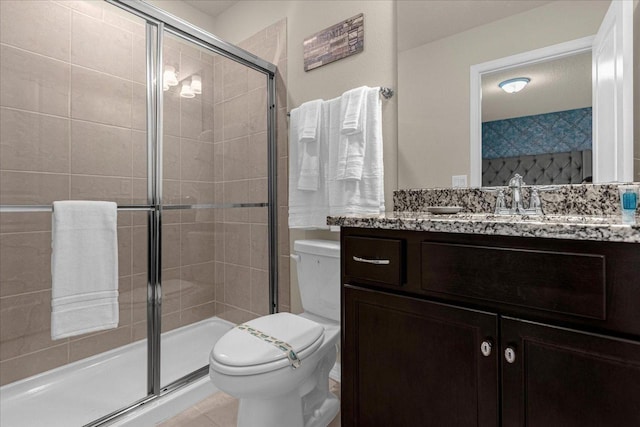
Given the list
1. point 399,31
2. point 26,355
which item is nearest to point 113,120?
point 26,355

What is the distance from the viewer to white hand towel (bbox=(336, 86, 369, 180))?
1.61m

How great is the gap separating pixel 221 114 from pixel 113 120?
653 millimetres

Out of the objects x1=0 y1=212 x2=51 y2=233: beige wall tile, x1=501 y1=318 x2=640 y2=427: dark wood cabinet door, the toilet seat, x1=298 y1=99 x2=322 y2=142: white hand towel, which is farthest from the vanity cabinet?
x1=0 y1=212 x2=51 y2=233: beige wall tile

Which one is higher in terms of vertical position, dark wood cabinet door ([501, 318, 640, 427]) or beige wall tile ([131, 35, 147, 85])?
beige wall tile ([131, 35, 147, 85])

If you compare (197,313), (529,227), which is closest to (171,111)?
(197,313)

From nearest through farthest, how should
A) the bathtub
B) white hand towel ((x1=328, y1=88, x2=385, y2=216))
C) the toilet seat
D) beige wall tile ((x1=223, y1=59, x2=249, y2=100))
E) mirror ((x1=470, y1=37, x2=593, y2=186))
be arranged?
the toilet seat
mirror ((x1=470, y1=37, x2=593, y2=186))
the bathtub
white hand towel ((x1=328, y1=88, x2=385, y2=216))
beige wall tile ((x1=223, y1=59, x2=249, y2=100))

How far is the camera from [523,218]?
1.06 metres

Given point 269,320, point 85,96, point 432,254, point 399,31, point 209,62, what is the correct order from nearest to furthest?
1. point 432,254
2. point 269,320
3. point 399,31
4. point 85,96
5. point 209,62

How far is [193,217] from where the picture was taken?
2.14m

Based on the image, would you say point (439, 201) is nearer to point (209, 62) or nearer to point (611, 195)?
point (611, 195)

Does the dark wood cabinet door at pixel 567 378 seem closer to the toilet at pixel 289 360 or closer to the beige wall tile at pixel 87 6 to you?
the toilet at pixel 289 360

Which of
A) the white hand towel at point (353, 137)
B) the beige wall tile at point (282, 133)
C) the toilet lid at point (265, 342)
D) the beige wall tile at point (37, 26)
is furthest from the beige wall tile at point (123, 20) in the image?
the toilet lid at point (265, 342)

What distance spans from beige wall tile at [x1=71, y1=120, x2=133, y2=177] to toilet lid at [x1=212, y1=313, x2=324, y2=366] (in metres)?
1.15

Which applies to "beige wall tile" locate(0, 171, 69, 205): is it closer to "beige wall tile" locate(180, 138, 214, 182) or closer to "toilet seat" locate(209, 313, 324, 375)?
"beige wall tile" locate(180, 138, 214, 182)
